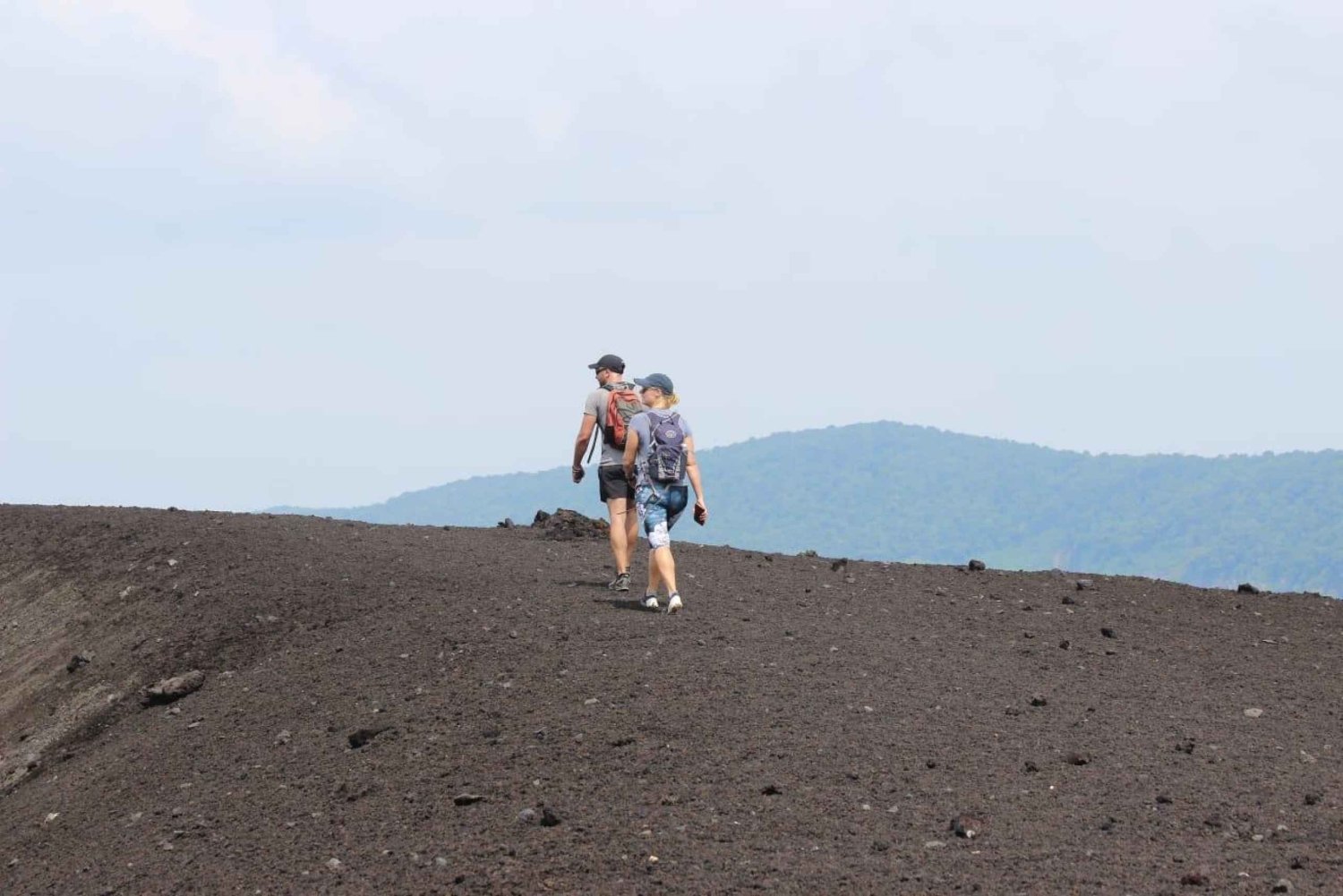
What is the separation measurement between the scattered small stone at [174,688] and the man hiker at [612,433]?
415 centimetres

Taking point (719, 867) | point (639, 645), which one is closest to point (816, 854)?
point (719, 867)

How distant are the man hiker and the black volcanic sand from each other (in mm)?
882

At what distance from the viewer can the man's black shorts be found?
51.1ft

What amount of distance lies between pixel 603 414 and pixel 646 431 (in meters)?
0.87

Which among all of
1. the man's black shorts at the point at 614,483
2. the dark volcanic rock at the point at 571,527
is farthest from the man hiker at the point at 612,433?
the dark volcanic rock at the point at 571,527

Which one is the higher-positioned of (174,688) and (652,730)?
(174,688)

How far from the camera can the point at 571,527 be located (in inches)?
849

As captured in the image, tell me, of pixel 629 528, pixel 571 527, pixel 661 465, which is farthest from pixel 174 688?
pixel 571 527

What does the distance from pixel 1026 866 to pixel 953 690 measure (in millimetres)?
4192

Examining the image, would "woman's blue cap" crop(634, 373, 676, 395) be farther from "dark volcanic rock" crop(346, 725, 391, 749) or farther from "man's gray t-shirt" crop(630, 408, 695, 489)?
"dark volcanic rock" crop(346, 725, 391, 749)

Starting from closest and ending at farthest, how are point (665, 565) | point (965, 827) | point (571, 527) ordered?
point (965, 827), point (665, 565), point (571, 527)

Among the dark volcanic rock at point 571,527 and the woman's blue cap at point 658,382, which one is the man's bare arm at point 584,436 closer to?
the woman's blue cap at point 658,382

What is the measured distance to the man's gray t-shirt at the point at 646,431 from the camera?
1476cm

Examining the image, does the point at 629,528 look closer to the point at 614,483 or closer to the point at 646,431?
the point at 614,483
